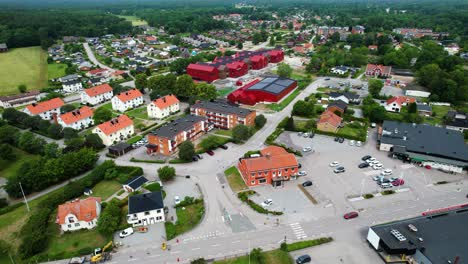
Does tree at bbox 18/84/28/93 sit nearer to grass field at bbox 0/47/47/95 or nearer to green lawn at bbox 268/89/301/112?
grass field at bbox 0/47/47/95

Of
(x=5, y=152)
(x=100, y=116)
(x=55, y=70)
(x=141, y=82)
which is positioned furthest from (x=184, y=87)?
(x=55, y=70)

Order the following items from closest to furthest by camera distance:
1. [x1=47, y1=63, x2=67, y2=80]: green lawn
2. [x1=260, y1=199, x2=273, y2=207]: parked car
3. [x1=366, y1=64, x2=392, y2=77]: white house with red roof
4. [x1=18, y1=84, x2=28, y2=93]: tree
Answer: [x1=260, y1=199, x2=273, y2=207]: parked car → [x1=18, y1=84, x2=28, y2=93]: tree → [x1=366, y1=64, x2=392, y2=77]: white house with red roof → [x1=47, y1=63, x2=67, y2=80]: green lawn

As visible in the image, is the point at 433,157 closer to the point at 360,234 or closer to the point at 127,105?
the point at 360,234

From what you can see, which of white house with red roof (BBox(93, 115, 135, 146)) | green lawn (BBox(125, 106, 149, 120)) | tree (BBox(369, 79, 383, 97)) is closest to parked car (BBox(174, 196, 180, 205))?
white house with red roof (BBox(93, 115, 135, 146))

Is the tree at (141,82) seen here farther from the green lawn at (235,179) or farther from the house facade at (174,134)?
the green lawn at (235,179)

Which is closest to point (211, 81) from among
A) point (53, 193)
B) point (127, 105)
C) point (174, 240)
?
point (127, 105)

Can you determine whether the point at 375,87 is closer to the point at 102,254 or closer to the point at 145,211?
the point at 145,211
